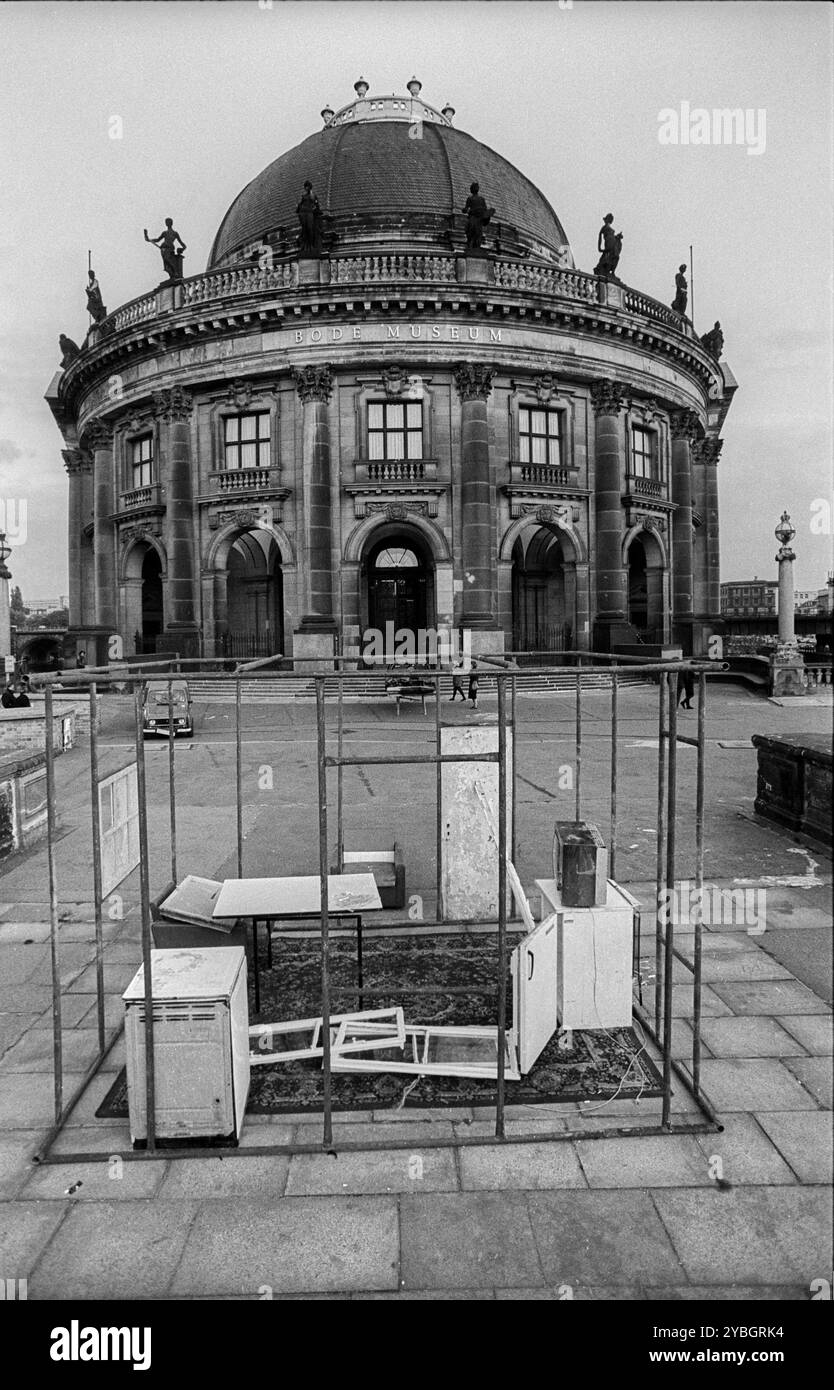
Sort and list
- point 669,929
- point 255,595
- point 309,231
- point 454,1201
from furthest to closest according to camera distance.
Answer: point 255,595
point 309,231
point 669,929
point 454,1201

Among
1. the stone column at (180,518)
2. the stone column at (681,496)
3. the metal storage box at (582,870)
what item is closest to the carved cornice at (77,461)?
the stone column at (180,518)

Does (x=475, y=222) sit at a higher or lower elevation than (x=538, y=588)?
higher

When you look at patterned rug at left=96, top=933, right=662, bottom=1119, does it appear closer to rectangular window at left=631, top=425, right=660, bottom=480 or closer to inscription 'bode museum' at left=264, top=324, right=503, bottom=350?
inscription 'bode museum' at left=264, top=324, right=503, bottom=350

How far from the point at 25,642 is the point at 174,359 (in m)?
24.0

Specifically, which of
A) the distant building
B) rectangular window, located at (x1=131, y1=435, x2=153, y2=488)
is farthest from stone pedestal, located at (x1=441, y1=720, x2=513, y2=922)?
the distant building

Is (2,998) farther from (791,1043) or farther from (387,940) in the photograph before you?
(791,1043)

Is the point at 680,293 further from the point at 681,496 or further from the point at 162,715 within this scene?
the point at 162,715

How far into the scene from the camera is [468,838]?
7504mm

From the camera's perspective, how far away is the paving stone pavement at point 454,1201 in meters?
3.33

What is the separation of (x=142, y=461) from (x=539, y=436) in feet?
51.5

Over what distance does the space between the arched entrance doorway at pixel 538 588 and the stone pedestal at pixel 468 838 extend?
25780 millimetres

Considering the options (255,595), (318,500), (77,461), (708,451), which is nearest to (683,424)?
(708,451)
